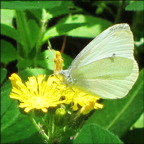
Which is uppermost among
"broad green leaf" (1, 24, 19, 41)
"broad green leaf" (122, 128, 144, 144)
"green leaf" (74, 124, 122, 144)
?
"broad green leaf" (1, 24, 19, 41)

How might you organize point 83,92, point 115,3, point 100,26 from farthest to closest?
point 115,3 → point 100,26 → point 83,92

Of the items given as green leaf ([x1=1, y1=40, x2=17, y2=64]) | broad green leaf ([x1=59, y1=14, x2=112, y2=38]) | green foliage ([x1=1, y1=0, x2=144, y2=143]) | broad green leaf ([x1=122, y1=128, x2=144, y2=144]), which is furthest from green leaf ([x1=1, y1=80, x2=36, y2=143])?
broad green leaf ([x1=59, y1=14, x2=112, y2=38])

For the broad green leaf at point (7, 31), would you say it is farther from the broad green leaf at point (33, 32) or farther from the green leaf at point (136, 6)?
the green leaf at point (136, 6)

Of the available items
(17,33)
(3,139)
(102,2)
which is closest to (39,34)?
(17,33)

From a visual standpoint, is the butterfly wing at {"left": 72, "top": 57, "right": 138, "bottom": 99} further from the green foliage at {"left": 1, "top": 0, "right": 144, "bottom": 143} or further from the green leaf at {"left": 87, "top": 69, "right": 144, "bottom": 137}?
the green leaf at {"left": 87, "top": 69, "right": 144, "bottom": 137}

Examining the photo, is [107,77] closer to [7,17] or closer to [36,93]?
[36,93]

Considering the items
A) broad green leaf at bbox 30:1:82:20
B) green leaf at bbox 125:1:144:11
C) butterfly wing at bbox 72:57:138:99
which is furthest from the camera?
broad green leaf at bbox 30:1:82:20

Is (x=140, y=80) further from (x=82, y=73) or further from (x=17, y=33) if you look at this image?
(x=17, y=33)
